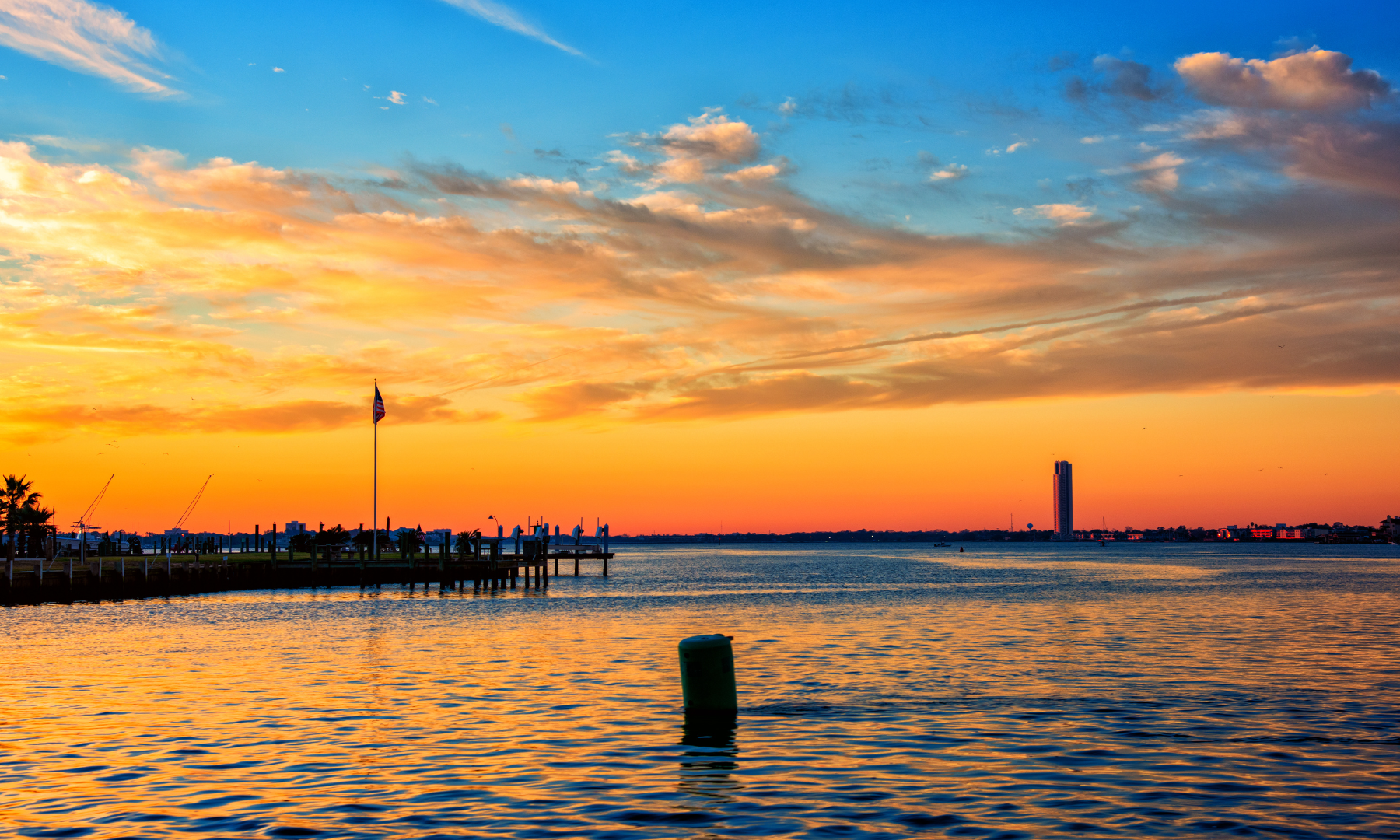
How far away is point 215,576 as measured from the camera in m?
82.4

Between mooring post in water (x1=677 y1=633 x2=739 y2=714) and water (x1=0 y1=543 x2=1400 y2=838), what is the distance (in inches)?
25.4

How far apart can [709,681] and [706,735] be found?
190 cm

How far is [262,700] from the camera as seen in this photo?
2433 cm

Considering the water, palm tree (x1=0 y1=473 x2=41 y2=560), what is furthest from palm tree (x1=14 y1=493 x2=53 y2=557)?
the water

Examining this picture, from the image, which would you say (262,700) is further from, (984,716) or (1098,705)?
(1098,705)

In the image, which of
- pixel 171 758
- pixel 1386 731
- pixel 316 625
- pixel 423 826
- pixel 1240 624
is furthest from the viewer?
pixel 316 625

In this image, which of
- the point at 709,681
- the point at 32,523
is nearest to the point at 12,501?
the point at 32,523

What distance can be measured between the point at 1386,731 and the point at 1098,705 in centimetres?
497

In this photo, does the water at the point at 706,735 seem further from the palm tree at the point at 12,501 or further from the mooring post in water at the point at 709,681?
the palm tree at the point at 12,501

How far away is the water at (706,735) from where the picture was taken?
13531 mm

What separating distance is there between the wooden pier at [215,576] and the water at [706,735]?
23.6 metres

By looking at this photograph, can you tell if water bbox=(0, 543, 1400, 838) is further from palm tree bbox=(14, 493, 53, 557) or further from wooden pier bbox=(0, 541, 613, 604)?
palm tree bbox=(14, 493, 53, 557)

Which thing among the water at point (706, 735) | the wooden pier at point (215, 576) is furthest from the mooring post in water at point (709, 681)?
the wooden pier at point (215, 576)

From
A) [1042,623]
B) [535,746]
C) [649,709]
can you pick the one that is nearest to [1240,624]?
[1042,623]
